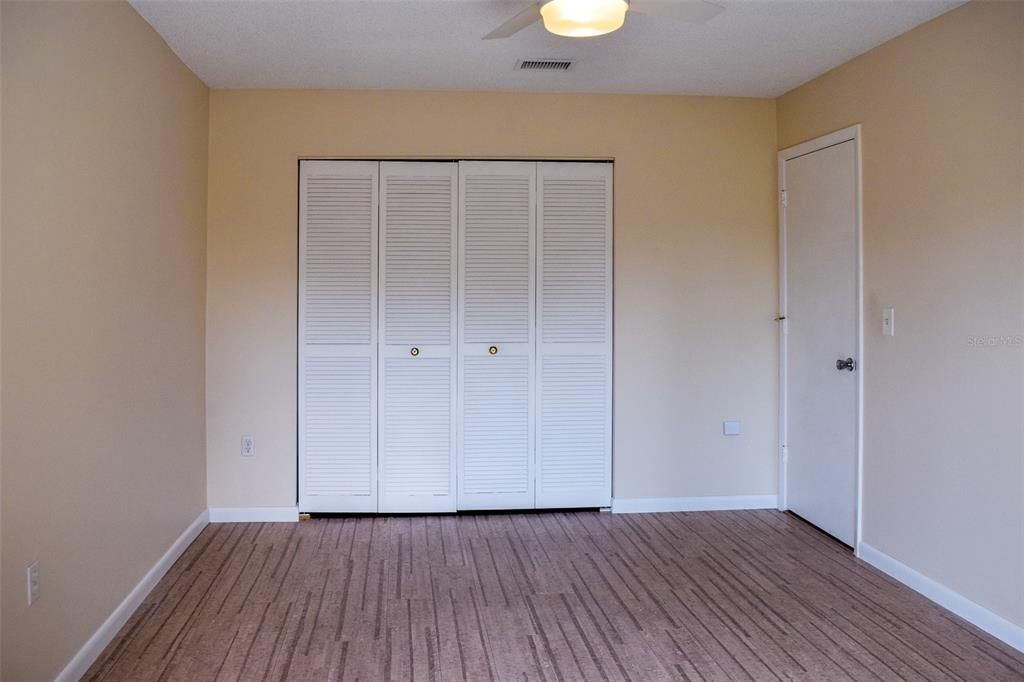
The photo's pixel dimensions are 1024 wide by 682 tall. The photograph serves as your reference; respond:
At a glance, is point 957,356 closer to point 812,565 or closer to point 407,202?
point 812,565

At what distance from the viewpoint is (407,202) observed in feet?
13.7

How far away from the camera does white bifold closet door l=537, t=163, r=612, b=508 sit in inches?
167

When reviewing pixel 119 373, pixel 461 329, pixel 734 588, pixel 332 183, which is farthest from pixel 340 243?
pixel 734 588

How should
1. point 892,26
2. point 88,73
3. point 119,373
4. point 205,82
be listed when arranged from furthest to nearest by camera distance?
point 205,82 → point 892,26 → point 119,373 → point 88,73

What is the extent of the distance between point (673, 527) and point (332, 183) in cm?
284

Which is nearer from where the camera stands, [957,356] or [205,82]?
[957,356]

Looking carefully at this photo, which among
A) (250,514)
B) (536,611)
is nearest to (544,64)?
(536,611)

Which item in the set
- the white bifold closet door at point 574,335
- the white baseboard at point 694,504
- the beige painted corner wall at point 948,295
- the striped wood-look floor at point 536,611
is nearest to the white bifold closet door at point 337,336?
the striped wood-look floor at point 536,611

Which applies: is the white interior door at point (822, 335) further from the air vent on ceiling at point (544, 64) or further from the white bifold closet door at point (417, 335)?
the white bifold closet door at point (417, 335)

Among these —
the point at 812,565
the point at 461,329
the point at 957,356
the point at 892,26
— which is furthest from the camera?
the point at 461,329

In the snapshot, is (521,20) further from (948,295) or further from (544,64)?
(948,295)

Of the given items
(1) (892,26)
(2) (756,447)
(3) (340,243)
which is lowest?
(2) (756,447)

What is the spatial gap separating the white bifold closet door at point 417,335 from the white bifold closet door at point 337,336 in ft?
0.25

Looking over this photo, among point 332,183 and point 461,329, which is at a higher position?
point 332,183
